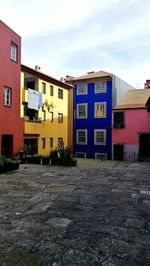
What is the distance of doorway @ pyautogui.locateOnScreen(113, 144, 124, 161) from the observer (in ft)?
101

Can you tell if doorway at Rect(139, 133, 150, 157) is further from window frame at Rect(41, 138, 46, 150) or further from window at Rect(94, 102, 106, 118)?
window frame at Rect(41, 138, 46, 150)

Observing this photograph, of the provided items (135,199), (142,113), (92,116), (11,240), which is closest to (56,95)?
(92,116)

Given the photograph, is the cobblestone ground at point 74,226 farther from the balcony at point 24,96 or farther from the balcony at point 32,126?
the balcony at point 24,96

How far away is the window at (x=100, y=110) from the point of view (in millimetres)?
32062

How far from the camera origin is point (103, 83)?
32.2 meters

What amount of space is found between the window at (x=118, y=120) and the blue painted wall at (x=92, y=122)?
765 mm

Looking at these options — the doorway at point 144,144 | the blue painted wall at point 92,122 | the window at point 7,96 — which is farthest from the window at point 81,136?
the window at point 7,96

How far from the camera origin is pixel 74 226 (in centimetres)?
579

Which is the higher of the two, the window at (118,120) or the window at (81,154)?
the window at (118,120)

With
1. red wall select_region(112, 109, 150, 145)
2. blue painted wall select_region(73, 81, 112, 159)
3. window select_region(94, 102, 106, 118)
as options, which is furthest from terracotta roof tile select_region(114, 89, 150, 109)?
blue painted wall select_region(73, 81, 112, 159)

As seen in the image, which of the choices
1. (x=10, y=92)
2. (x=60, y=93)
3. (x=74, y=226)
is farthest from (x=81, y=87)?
(x=74, y=226)

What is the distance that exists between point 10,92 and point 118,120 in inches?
620

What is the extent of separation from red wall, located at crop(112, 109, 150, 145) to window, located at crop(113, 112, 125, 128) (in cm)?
48

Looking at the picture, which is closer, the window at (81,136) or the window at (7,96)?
the window at (7,96)
